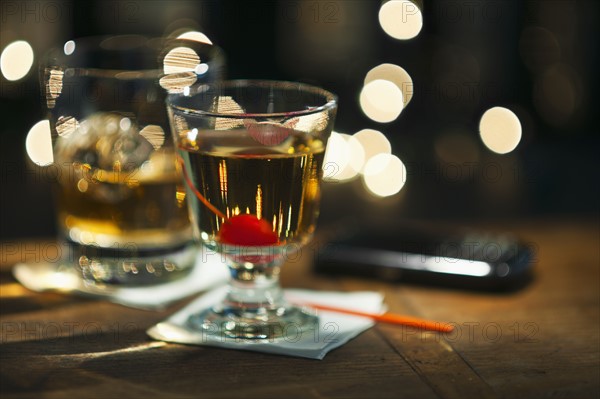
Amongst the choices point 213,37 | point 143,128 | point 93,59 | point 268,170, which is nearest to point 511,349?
point 268,170

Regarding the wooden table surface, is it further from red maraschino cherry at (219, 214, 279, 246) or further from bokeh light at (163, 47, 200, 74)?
bokeh light at (163, 47, 200, 74)

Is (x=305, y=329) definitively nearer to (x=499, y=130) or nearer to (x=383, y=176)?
(x=383, y=176)

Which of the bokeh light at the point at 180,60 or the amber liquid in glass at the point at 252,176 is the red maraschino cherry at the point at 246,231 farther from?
the bokeh light at the point at 180,60

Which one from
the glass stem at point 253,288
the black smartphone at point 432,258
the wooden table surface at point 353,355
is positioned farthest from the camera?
the black smartphone at point 432,258

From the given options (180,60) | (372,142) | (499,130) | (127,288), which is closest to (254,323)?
(127,288)

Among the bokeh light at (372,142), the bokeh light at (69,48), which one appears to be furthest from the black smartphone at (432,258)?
the bokeh light at (372,142)
